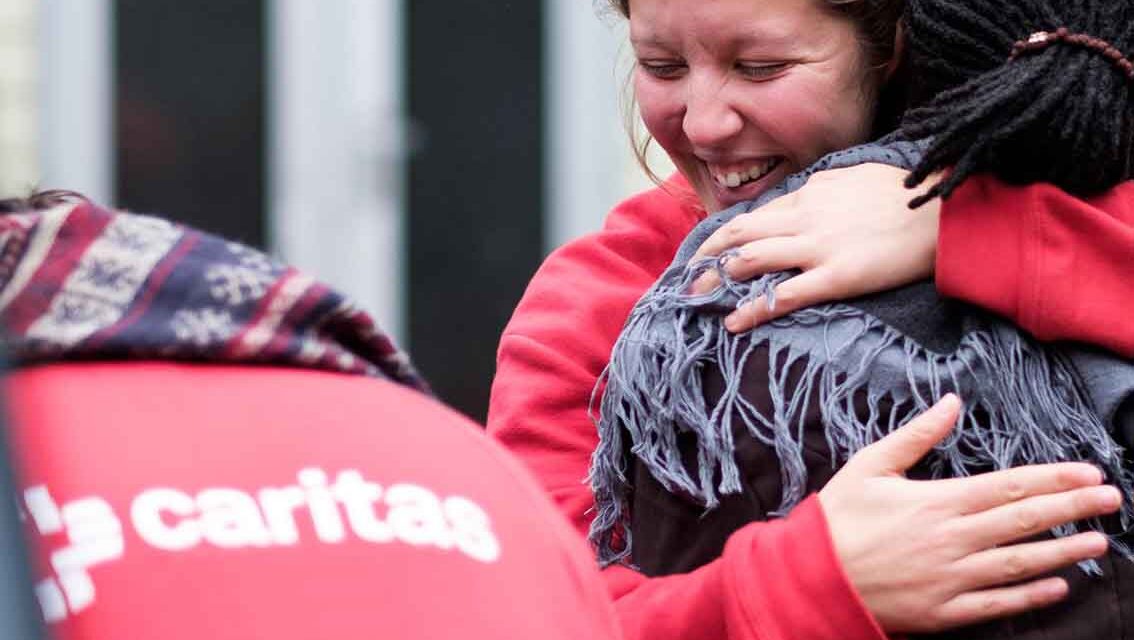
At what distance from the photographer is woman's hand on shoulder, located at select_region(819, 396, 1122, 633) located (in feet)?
5.56

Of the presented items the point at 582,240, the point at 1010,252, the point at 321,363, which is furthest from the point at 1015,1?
the point at 321,363

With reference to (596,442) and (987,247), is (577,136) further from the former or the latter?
(987,247)

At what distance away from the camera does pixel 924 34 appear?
6.05 ft

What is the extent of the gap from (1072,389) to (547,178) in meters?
4.09

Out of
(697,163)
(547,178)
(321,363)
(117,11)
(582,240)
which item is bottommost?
(547,178)

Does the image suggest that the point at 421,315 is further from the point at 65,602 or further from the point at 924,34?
the point at 65,602

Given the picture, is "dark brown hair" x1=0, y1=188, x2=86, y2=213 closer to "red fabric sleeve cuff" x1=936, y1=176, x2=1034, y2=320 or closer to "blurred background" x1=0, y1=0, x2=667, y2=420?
"red fabric sleeve cuff" x1=936, y1=176, x2=1034, y2=320

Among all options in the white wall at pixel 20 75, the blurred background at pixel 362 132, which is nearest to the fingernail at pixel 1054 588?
the blurred background at pixel 362 132

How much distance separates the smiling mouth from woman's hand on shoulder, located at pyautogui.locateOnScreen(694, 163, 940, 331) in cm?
12

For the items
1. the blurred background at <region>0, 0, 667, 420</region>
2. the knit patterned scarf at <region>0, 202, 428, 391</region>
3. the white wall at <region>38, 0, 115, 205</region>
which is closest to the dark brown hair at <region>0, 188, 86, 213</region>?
the knit patterned scarf at <region>0, 202, 428, 391</region>

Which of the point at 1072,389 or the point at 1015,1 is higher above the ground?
the point at 1015,1

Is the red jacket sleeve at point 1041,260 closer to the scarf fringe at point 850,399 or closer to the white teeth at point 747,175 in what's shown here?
the scarf fringe at point 850,399

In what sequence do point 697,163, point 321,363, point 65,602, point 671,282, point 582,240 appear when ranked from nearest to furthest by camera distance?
point 65,602 < point 321,363 < point 671,282 < point 697,163 < point 582,240

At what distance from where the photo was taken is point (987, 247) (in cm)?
176
